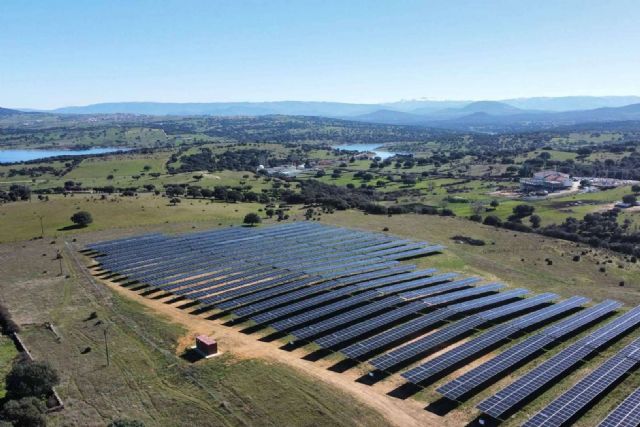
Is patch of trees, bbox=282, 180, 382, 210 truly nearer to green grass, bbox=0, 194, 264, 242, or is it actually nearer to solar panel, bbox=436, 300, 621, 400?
green grass, bbox=0, 194, 264, 242

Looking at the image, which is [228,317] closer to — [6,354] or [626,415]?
[6,354]

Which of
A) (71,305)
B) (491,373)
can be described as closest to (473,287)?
(491,373)

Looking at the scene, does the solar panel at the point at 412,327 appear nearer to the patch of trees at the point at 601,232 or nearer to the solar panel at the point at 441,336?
the solar panel at the point at 441,336

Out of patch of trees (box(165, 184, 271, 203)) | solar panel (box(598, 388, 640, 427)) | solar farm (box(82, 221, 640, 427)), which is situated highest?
patch of trees (box(165, 184, 271, 203))

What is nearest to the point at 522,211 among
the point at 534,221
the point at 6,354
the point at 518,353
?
the point at 534,221

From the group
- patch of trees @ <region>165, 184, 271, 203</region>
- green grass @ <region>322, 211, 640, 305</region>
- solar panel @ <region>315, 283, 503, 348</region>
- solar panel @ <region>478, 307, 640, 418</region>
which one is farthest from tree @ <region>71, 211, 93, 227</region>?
solar panel @ <region>478, 307, 640, 418</region>

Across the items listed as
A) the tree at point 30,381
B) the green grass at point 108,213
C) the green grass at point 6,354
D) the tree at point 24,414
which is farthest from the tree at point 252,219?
the tree at point 24,414
